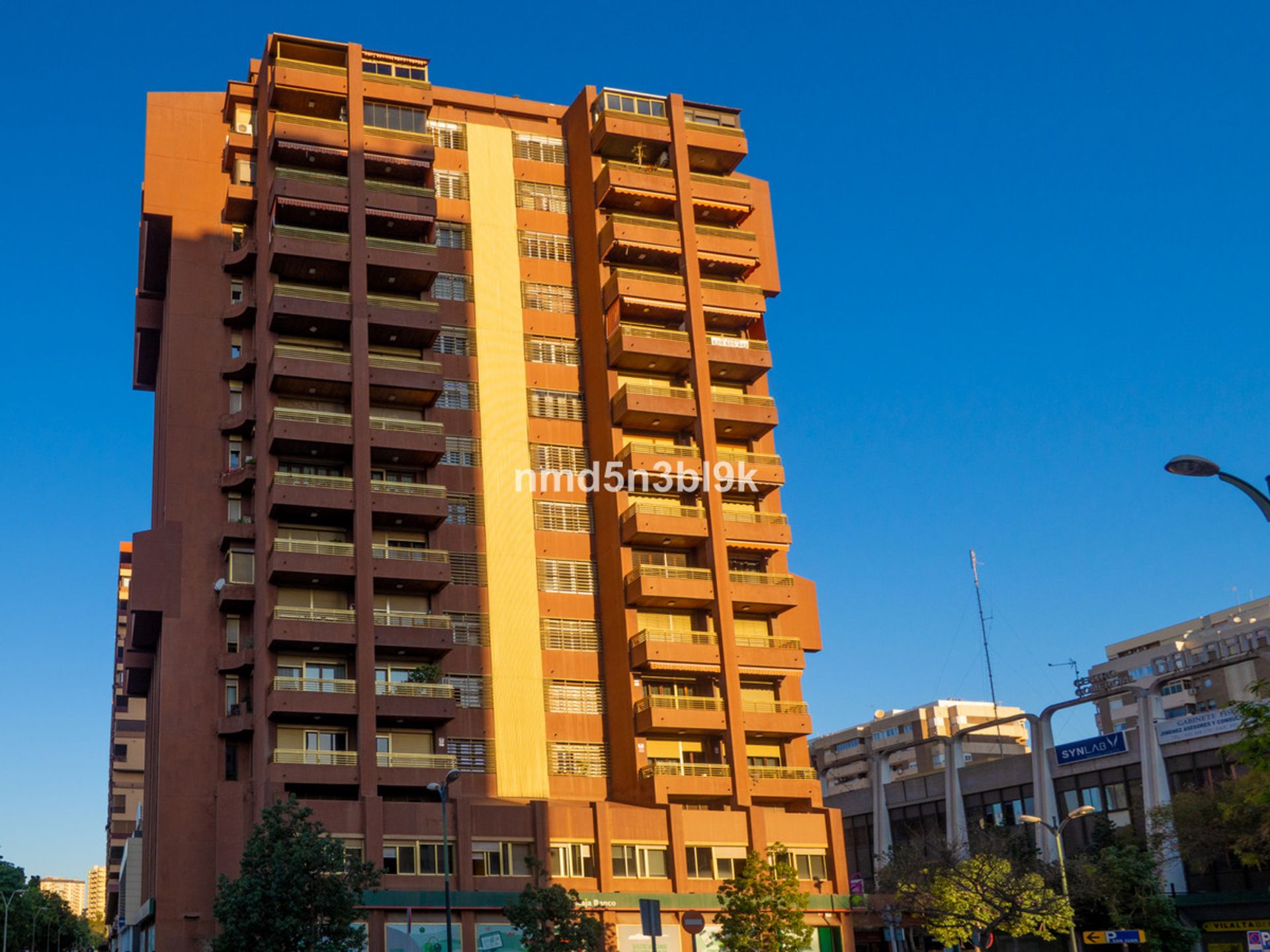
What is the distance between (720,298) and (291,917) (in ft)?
150

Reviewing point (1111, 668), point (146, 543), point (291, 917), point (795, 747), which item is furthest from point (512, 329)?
point (1111, 668)

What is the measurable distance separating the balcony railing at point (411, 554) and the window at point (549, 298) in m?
17.2

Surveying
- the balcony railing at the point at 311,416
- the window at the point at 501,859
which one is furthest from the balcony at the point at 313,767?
the balcony railing at the point at 311,416

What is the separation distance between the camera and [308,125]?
253 ft

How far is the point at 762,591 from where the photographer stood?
256 ft

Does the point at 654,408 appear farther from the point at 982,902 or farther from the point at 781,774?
the point at 982,902

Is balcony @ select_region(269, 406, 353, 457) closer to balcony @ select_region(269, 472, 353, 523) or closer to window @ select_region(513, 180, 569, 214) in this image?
balcony @ select_region(269, 472, 353, 523)

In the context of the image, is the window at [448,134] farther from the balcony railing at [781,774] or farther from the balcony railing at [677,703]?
the balcony railing at [781,774]

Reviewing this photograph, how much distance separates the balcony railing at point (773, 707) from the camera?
7562 cm

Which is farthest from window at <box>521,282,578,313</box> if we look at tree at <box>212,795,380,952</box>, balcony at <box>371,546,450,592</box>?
tree at <box>212,795,380,952</box>

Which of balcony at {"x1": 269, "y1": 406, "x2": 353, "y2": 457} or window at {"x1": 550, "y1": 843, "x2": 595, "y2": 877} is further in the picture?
balcony at {"x1": 269, "y1": 406, "x2": 353, "y2": 457}

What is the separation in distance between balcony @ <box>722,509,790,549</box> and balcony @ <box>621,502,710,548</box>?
5.91ft

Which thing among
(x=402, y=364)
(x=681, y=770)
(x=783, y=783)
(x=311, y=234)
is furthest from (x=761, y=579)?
(x=311, y=234)

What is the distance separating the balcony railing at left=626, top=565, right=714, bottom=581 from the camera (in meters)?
75.0
